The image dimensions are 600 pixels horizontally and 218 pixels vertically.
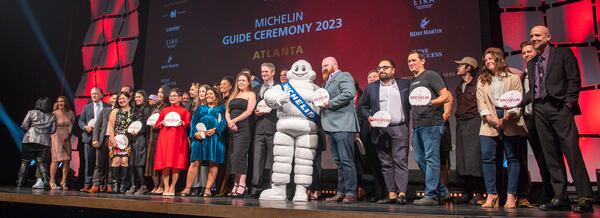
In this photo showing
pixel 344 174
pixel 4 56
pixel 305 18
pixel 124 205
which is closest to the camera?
pixel 124 205

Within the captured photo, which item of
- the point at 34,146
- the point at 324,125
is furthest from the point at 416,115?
the point at 34,146

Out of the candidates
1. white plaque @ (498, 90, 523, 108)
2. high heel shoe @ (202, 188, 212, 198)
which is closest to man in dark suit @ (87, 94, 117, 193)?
high heel shoe @ (202, 188, 212, 198)

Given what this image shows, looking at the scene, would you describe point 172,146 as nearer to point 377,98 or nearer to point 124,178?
point 124,178

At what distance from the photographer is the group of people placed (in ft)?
12.3

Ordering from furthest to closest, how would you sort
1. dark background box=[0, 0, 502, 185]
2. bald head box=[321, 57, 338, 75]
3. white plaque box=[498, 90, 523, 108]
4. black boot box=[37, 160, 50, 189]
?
dark background box=[0, 0, 502, 185]
black boot box=[37, 160, 50, 189]
bald head box=[321, 57, 338, 75]
white plaque box=[498, 90, 523, 108]

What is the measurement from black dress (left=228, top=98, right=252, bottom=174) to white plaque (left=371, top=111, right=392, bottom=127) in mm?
1603

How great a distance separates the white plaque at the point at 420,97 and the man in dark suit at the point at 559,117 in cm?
90

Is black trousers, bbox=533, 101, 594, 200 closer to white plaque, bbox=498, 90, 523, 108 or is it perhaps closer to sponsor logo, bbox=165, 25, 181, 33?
white plaque, bbox=498, 90, 523, 108

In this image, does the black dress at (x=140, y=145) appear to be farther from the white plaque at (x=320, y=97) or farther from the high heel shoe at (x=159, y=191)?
the white plaque at (x=320, y=97)

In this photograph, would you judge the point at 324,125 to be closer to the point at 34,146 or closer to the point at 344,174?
the point at 344,174

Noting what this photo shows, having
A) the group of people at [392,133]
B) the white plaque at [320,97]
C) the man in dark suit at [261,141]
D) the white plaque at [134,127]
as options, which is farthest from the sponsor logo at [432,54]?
the white plaque at [134,127]

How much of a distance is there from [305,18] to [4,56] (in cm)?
634

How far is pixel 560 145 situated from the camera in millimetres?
3688

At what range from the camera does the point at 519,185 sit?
4.40 m
